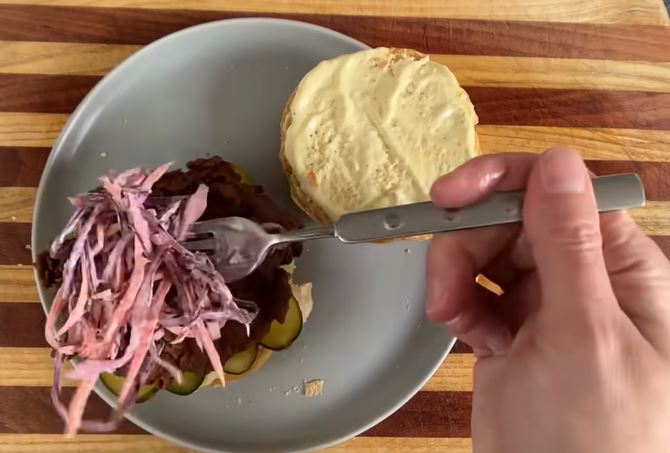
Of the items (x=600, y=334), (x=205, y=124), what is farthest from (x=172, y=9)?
(x=600, y=334)

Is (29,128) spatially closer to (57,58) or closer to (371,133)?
(57,58)

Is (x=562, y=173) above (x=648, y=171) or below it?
above

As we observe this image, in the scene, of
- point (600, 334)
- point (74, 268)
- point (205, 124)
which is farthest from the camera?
point (205, 124)

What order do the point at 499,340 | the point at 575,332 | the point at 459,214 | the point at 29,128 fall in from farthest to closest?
1. the point at 29,128
2. the point at 499,340
3. the point at 459,214
4. the point at 575,332

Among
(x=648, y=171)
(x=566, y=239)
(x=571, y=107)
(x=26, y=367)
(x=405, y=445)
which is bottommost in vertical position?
(x=405, y=445)

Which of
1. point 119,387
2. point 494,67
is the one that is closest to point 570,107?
point 494,67

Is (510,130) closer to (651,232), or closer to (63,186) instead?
(651,232)

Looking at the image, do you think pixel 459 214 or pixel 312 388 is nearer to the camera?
pixel 459 214
